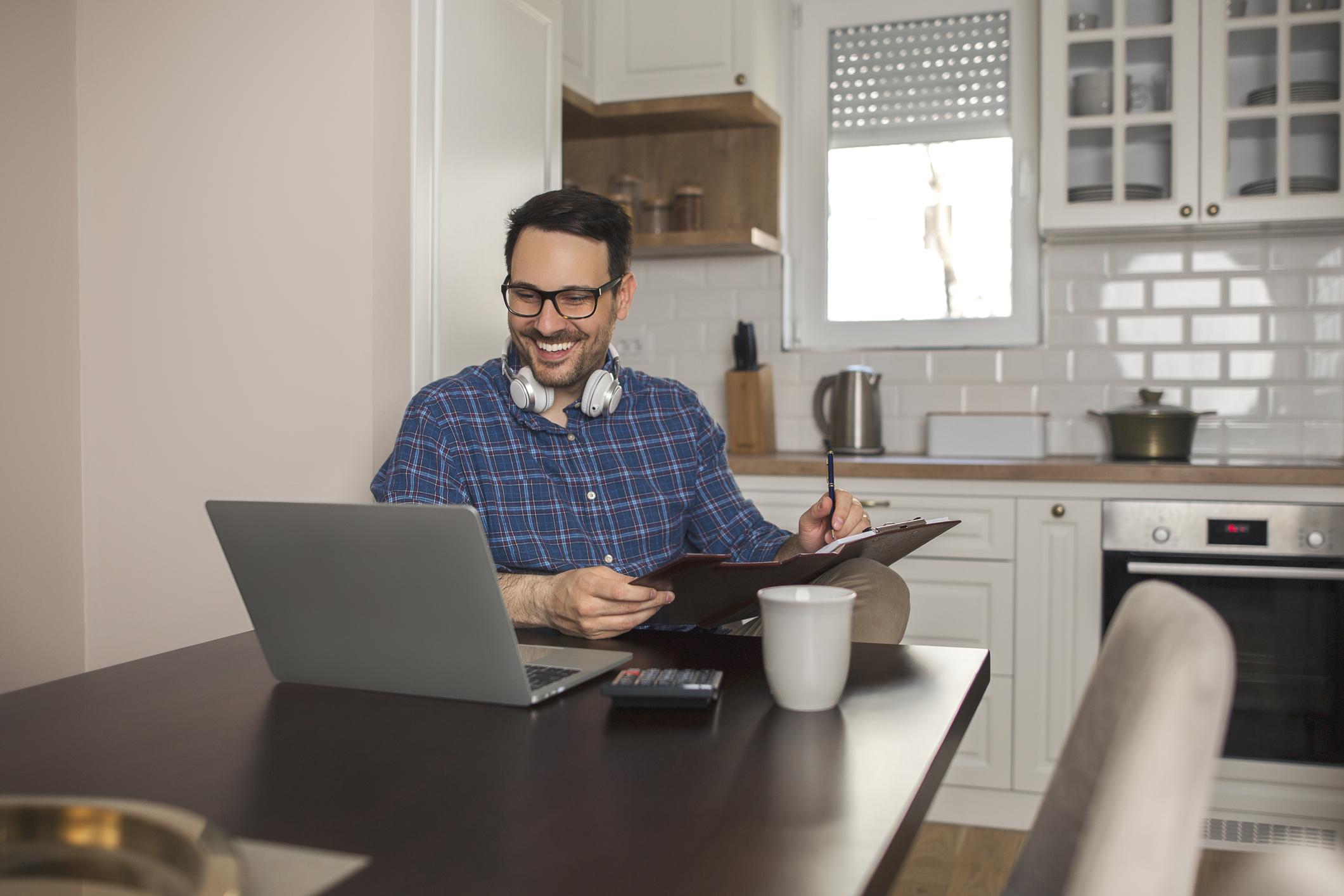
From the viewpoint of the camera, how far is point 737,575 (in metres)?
1.25

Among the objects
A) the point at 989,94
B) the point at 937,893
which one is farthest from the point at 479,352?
the point at 989,94

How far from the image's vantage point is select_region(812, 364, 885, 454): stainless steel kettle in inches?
130

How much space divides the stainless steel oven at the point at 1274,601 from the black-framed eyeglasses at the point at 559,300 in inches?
63.5

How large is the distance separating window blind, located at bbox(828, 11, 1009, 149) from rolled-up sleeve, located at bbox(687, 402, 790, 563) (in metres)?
1.87

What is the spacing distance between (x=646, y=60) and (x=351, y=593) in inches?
103

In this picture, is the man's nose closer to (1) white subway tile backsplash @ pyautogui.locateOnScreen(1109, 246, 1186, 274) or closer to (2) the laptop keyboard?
(2) the laptop keyboard

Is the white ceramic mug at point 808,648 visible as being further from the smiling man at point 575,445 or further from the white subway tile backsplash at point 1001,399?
the white subway tile backsplash at point 1001,399

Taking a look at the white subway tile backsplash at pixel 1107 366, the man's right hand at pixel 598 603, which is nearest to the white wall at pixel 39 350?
the man's right hand at pixel 598 603

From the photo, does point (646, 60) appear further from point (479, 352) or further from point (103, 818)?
point (103, 818)

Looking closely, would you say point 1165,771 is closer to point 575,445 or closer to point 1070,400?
point 575,445

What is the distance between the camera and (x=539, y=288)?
6.25 feet

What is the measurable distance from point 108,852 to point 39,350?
196 centimetres

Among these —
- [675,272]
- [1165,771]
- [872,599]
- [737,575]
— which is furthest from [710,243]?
[1165,771]

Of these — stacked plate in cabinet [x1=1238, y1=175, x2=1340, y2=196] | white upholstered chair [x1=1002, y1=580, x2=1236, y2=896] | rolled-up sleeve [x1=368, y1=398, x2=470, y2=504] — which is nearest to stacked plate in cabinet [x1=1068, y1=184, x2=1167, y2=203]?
stacked plate in cabinet [x1=1238, y1=175, x2=1340, y2=196]
